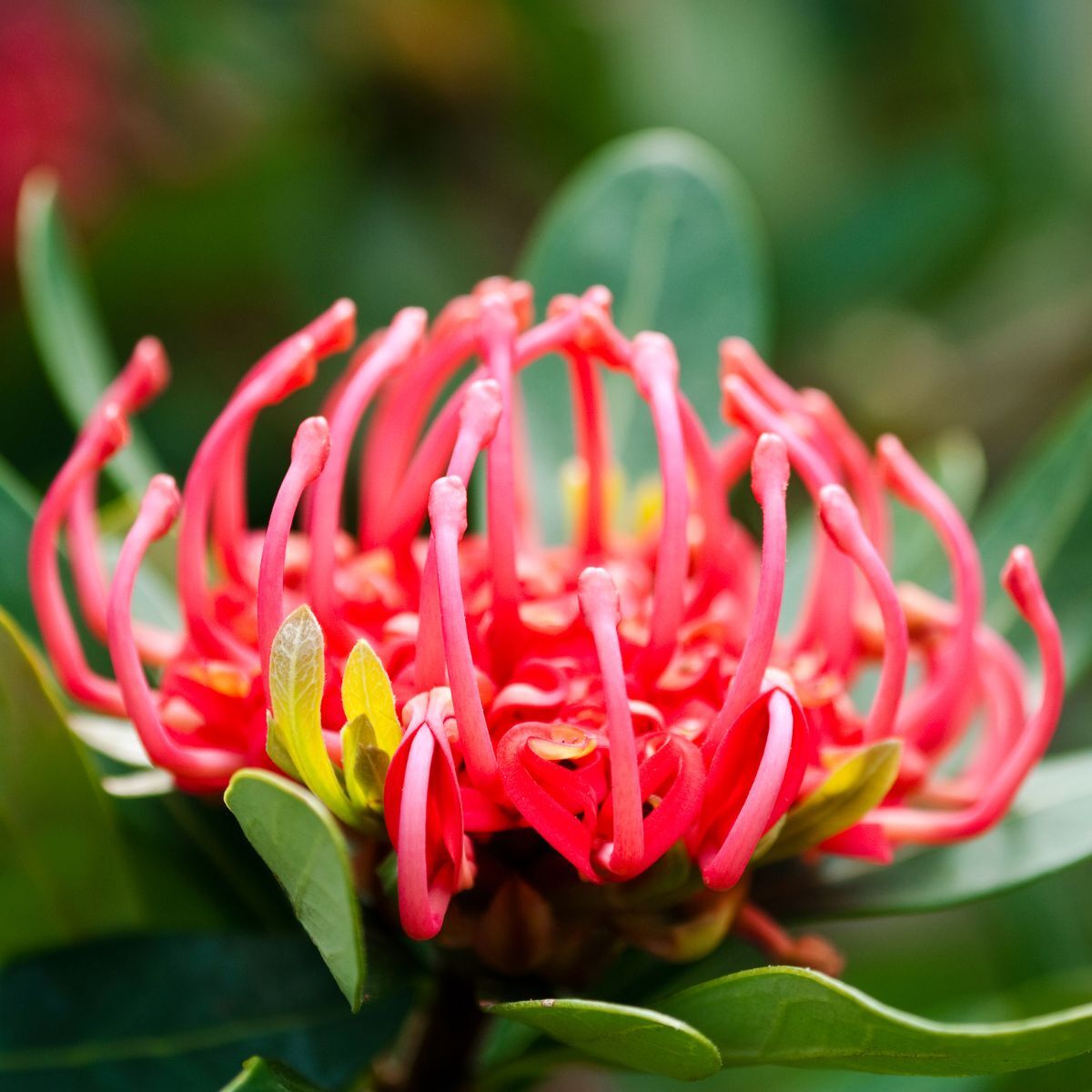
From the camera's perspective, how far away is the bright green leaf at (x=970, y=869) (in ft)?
3.58

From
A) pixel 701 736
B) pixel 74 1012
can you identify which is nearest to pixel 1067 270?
pixel 701 736

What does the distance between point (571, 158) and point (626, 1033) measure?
1.68 meters

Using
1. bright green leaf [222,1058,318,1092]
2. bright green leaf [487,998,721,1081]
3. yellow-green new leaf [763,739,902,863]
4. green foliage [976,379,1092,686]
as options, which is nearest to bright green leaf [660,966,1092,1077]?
bright green leaf [487,998,721,1081]

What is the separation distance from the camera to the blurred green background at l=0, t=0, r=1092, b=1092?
86.2 inches

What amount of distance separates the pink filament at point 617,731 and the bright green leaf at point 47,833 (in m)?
0.37

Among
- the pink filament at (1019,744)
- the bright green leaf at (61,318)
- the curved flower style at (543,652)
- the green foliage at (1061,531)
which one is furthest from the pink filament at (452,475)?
the green foliage at (1061,531)

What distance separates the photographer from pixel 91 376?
1309mm

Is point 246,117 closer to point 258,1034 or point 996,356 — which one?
point 996,356

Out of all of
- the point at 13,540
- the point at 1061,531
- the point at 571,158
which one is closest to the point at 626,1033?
Answer: the point at 13,540

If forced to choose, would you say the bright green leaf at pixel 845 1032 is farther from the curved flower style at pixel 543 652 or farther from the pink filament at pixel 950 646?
the pink filament at pixel 950 646

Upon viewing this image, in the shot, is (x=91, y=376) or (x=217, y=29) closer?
(x=91, y=376)

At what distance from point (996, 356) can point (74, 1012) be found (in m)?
1.84

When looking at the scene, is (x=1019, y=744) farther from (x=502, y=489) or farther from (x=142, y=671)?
(x=142, y=671)

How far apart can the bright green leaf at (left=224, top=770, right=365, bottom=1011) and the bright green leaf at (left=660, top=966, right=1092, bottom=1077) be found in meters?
0.21
